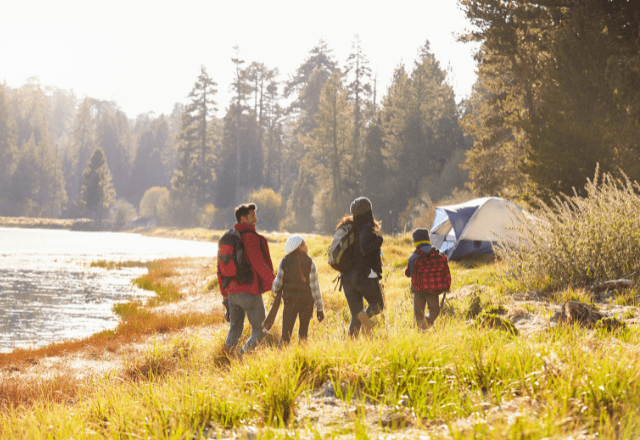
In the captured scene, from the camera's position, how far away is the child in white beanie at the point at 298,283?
225 inches

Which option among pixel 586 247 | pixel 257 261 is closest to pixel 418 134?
pixel 586 247

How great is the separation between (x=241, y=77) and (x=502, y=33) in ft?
192

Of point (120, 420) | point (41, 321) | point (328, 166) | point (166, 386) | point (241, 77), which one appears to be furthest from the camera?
point (241, 77)

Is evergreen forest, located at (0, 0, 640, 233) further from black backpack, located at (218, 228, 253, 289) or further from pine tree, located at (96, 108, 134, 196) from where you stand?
black backpack, located at (218, 228, 253, 289)

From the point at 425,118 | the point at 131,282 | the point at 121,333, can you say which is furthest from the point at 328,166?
the point at 121,333

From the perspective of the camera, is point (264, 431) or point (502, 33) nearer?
point (264, 431)

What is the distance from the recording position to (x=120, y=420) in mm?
3162

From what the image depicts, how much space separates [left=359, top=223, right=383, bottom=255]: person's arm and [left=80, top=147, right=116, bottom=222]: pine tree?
79216 millimetres

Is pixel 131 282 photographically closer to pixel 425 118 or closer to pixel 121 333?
pixel 121 333

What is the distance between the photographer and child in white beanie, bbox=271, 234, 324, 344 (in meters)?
5.70

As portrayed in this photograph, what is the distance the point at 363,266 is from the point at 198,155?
72.6 meters

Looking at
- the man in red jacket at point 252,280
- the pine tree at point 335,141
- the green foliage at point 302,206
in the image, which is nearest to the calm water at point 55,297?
the man in red jacket at point 252,280

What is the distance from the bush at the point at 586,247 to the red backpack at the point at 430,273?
9.21 ft

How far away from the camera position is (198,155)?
2938 inches
